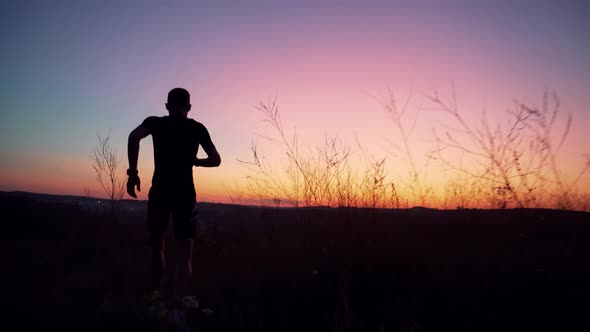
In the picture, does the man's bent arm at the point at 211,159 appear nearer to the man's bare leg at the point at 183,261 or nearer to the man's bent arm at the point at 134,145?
A: the man's bent arm at the point at 134,145

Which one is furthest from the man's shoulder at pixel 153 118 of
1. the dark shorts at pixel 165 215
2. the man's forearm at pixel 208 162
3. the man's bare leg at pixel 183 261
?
the man's bare leg at pixel 183 261

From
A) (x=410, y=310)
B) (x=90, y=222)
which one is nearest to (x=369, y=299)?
(x=410, y=310)

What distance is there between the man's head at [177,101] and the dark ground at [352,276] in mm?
1332

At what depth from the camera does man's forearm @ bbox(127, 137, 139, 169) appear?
2654mm

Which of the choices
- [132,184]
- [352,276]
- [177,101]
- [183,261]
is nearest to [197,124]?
[177,101]

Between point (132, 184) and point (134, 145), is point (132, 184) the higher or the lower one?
the lower one

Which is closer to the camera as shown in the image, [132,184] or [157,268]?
[132,184]

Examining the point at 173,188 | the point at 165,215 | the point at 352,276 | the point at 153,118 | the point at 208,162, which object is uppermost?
the point at 153,118

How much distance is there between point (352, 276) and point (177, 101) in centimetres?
181

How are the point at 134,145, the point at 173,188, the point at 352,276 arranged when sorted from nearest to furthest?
the point at 134,145, the point at 173,188, the point at 352,276

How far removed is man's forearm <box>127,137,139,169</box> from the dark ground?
902mm

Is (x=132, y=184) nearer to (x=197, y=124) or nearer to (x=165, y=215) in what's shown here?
(x=165, y=215)

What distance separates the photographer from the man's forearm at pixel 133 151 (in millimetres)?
2654

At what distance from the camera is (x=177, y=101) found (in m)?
2.84
